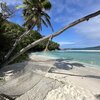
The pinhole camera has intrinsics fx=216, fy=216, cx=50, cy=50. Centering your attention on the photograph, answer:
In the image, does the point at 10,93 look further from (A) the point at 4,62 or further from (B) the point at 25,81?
(A) the point at 4,62

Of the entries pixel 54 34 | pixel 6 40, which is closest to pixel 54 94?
pixel 54 34

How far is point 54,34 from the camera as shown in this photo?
12.9 meters

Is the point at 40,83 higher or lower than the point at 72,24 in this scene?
lower

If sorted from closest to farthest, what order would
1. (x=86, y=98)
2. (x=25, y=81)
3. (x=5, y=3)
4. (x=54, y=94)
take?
(x=86, y=98)
(x=54, y=94)
(x=25, y=81)
(x=5, y=3)

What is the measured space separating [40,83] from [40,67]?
337cm

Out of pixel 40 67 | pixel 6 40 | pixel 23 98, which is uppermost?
pixel 6 40

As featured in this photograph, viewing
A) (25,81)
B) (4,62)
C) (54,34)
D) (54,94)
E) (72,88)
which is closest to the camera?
(54,94)

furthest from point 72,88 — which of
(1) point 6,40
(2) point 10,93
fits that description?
(1) point 6,40

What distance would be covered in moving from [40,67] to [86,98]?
5.25 m

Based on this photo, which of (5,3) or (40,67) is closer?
(40,67)

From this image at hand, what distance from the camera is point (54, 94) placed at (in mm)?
8461

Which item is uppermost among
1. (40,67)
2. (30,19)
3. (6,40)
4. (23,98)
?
(30,19)

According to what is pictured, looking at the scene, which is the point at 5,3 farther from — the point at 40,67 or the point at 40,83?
the point at 40,83

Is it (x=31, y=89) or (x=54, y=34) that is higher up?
(x=54, y=34)
